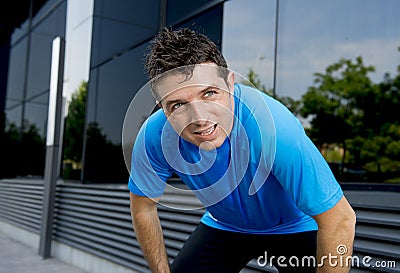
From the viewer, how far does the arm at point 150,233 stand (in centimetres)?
192

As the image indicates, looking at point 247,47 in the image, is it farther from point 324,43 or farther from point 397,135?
point 397,135

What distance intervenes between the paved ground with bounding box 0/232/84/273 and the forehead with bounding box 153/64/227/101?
Answer: 4.96m

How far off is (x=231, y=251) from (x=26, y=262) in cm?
505

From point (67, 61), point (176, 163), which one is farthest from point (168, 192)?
point (67, 61)

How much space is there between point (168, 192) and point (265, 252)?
8.29 feet

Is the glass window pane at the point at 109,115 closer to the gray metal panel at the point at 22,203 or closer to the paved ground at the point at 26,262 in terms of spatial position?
the gray metal panel at the point at 22,203

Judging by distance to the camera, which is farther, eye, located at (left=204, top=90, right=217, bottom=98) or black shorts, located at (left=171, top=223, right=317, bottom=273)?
black shorts, located at (left=171, top=223, right=317, bottom=273)

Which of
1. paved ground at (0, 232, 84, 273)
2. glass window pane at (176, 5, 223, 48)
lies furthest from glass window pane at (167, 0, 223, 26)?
paved ground at (0, 232, 84, 273)

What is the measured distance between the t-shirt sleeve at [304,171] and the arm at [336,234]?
3 centimetres

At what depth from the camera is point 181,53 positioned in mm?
1341

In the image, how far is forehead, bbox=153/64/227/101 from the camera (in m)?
1.31

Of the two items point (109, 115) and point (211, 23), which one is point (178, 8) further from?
point (109, 115)

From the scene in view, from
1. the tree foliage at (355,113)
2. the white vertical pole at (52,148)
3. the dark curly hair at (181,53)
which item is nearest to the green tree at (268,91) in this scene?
the tree foliage at (355,113)

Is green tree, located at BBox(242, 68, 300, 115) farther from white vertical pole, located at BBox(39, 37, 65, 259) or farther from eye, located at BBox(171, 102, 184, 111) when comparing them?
eye, located at BBox(171, 102, 184, 111)
